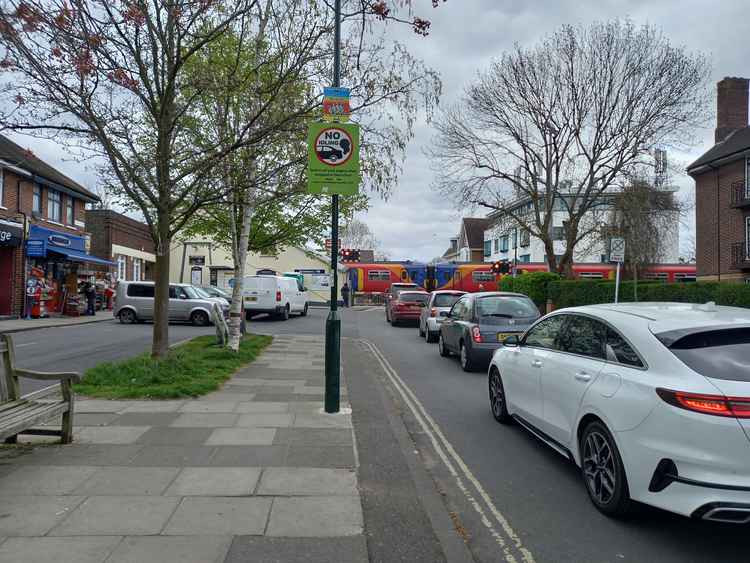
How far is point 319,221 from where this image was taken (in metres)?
17.6

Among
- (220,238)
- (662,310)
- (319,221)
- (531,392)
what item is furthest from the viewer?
(220,238)

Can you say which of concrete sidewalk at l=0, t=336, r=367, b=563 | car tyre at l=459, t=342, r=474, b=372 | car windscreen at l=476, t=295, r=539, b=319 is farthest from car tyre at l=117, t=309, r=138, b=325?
concrete sidewalk at l=0, t=336, r=367, b=563

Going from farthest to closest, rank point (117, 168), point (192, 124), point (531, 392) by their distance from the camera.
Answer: point (192, 124) < point (117, 168) < point (531, 392)

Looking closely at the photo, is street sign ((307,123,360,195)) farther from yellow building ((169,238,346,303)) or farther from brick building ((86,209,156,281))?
yellow building ((169,238,346,303))

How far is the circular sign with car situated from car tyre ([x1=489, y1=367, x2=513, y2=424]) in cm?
326

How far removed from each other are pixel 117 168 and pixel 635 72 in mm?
20996

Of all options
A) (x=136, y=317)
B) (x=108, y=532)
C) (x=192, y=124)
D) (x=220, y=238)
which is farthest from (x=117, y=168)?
(x=136, y=317)

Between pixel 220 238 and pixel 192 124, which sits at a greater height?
pixel 192 124

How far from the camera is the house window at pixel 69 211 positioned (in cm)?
2867

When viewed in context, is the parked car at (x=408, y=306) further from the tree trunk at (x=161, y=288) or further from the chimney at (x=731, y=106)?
the chimney at (x=731, y=106)

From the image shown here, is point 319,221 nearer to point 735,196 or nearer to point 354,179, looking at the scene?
point 354,179

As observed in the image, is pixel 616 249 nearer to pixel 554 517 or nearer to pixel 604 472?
pixel 604 472

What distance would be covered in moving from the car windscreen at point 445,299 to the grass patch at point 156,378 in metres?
8.38

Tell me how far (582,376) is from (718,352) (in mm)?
1090
